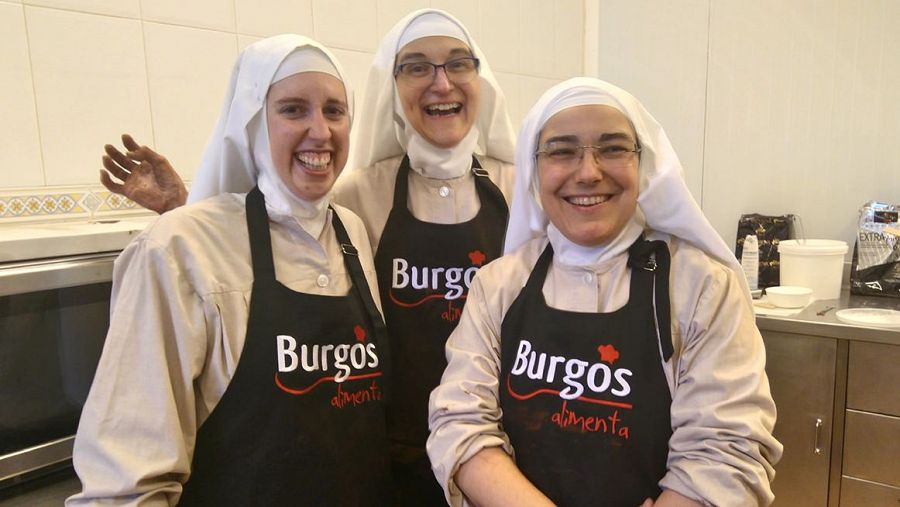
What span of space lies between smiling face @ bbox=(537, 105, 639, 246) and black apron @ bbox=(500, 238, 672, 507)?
0.31ft

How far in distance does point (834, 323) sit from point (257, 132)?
211 cm

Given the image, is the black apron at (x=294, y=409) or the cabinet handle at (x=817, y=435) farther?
the cabinet handle at (x=817, y=435)

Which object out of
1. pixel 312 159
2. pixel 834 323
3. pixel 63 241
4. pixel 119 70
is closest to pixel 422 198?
pixel 312 159

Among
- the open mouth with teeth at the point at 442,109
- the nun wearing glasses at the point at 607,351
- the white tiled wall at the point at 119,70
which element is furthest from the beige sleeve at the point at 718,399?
the white tiled wall at the point at 119,70

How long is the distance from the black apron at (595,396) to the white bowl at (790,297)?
1534 mm

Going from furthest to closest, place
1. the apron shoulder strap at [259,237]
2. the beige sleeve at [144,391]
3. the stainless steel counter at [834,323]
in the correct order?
the stainless steel counter at [834,323], the apron shoulder strap at [259,237], the beige sleeve at [144,391]

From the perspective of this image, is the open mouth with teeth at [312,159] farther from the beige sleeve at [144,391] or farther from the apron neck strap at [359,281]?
the beige sleeve at [144,391]

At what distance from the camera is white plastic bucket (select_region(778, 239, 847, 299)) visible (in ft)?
8.77

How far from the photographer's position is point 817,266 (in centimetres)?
268

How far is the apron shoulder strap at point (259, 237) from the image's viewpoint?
1281 millimetres

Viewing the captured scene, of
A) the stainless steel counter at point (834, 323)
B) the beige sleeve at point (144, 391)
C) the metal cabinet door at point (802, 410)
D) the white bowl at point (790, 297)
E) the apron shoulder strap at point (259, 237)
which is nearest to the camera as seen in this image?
the beige sleeve at point (144, 391)

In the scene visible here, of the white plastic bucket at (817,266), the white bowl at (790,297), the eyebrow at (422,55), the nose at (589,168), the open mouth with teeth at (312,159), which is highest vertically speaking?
the eyebrow at (422,55)

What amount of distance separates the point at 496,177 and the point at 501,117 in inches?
7.1

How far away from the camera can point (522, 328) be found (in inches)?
54.1
